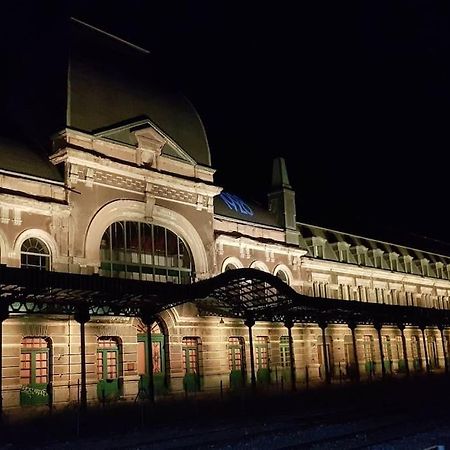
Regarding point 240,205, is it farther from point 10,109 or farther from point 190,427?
point 190,427

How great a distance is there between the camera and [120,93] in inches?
1282

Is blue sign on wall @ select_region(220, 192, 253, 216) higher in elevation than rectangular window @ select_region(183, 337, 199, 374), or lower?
higher

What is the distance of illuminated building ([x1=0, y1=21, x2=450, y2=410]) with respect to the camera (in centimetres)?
2591

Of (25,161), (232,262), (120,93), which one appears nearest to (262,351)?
(232,262)

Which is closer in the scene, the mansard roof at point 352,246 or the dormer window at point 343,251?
the mansard roof at point 352,246

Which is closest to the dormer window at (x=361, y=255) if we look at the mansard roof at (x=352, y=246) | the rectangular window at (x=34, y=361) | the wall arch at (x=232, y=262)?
the mansard roof at (x=352, y=246)

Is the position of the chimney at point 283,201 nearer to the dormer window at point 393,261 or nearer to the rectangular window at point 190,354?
the rectangular window at point 190,354

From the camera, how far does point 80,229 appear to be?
28891mm

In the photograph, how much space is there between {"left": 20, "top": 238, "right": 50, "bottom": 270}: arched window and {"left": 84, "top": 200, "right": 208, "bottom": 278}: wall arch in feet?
6.24

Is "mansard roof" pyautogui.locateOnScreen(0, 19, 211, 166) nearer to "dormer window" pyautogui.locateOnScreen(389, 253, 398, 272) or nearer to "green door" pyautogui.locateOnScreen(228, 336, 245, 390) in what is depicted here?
"green door" pyautogui.locateOnScreen(228, 336, 245, 390)

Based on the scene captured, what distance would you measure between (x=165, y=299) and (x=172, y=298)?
1.23 ft

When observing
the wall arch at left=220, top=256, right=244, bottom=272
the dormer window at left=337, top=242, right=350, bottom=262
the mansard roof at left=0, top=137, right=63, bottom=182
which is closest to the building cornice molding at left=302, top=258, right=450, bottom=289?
the dormer window at left=337, top=242, right=350, bottom=262

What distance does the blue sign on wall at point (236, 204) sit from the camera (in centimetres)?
3997

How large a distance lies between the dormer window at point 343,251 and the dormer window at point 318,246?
8.16ft
